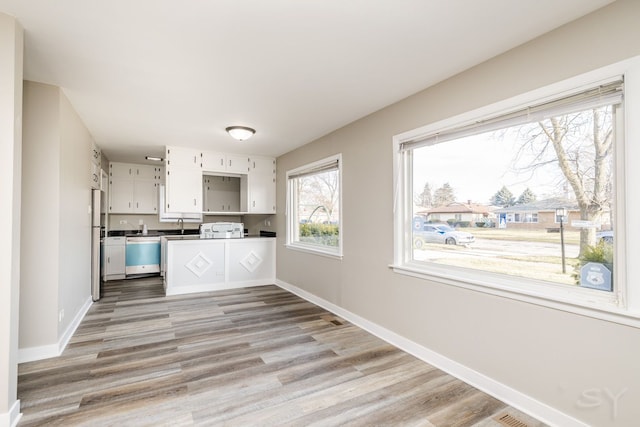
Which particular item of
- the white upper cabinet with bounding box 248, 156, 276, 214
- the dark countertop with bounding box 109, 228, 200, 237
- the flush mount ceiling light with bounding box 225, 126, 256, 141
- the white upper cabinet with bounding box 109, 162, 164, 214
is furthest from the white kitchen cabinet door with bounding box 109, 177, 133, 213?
the flush mount ceiling light with bounding box 225, 126, 256, 141

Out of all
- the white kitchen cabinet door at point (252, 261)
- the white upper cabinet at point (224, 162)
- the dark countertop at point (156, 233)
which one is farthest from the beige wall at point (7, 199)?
the dark countertop at point (156, 233)

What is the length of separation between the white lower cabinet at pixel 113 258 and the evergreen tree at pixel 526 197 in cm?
661

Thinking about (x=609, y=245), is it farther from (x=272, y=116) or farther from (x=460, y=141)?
(x=272, y=116)

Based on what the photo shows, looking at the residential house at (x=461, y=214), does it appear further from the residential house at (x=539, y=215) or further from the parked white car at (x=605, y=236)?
the parked white car at (x=605, y=236)

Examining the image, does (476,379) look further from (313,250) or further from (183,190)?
(183,190)

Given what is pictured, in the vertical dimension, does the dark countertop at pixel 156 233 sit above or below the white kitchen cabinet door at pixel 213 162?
below

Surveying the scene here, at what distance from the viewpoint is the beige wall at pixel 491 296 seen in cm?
170

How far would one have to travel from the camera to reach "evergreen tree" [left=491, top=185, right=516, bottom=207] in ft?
7.54

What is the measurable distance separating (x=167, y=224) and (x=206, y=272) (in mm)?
2464

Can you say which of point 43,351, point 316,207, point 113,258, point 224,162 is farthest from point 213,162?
point 43,351

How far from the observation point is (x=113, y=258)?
609cm

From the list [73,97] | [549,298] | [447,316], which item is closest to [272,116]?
[73,97]

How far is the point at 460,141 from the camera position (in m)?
2.69

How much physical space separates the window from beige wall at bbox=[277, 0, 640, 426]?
372 mm
